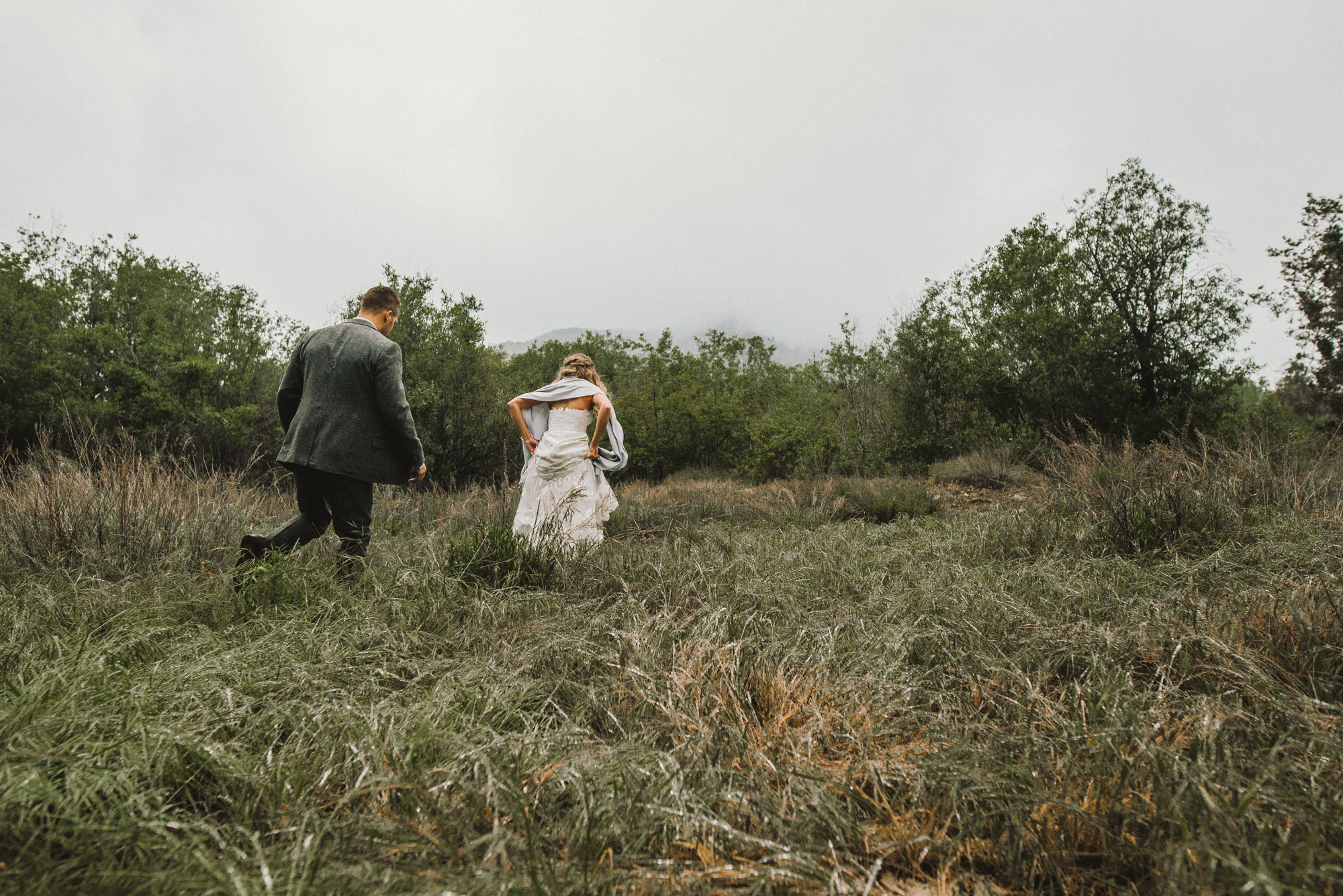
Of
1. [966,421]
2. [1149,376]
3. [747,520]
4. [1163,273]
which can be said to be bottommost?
[747,520]

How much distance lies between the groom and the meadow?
28cm

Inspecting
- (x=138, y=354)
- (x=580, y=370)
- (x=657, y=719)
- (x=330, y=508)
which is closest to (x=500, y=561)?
(x=330, y=508)

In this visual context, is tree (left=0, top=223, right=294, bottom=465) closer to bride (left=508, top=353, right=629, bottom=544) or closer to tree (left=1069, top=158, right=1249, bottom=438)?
bride (left=508, top=353, right=629, bottom=544)

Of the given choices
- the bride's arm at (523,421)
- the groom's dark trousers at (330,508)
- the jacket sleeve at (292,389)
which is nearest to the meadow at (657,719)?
the groom's dark trousers at (330,508)

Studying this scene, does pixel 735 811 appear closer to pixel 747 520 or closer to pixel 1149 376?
pixel 747 520

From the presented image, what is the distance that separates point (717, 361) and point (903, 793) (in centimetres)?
3618

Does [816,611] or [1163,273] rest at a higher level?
[1163,273]

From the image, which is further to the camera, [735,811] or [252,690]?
[252,690]

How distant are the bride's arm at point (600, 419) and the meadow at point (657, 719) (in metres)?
1.58

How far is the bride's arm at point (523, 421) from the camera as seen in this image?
200 inches

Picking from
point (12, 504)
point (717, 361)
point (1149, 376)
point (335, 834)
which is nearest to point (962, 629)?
point (335, 834)

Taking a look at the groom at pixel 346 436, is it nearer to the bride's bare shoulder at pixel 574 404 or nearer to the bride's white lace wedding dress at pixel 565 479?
the bride's white lace wedding dress at pixel 565 479

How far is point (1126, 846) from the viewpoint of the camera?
1.02 m

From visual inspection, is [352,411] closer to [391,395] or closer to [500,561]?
[391,395]
